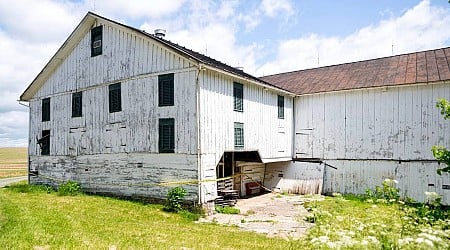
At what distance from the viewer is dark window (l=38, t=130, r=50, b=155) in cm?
2003

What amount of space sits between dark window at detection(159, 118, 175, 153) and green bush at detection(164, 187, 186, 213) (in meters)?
1.69

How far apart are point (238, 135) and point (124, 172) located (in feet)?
17.2

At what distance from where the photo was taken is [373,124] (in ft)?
60.5

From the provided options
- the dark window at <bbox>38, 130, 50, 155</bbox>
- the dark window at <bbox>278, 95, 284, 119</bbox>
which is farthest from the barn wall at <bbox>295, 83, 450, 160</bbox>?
the dark window at <bbox>38, 130, 50, 155</bbox>

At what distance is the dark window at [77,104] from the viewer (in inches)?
719

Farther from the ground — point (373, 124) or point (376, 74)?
point (376, 74)

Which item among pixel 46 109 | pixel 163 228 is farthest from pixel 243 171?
pixel 46 109

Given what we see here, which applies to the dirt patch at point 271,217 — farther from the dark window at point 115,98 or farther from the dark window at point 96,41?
the dark window at point 96,41

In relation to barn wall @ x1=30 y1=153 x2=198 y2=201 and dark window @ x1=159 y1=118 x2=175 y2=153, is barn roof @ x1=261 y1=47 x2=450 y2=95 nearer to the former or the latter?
dark window @ x1=159 y1=118 x2=175 y2=153

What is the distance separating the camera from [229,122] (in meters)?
15.3

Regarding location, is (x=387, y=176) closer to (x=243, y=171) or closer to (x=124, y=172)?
(x=243, y=171)

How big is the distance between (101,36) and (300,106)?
11366mm

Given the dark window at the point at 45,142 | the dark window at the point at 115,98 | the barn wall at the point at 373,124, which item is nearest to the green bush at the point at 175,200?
the dark window at the point at 115,98

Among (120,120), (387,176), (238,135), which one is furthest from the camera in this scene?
(387,176)
